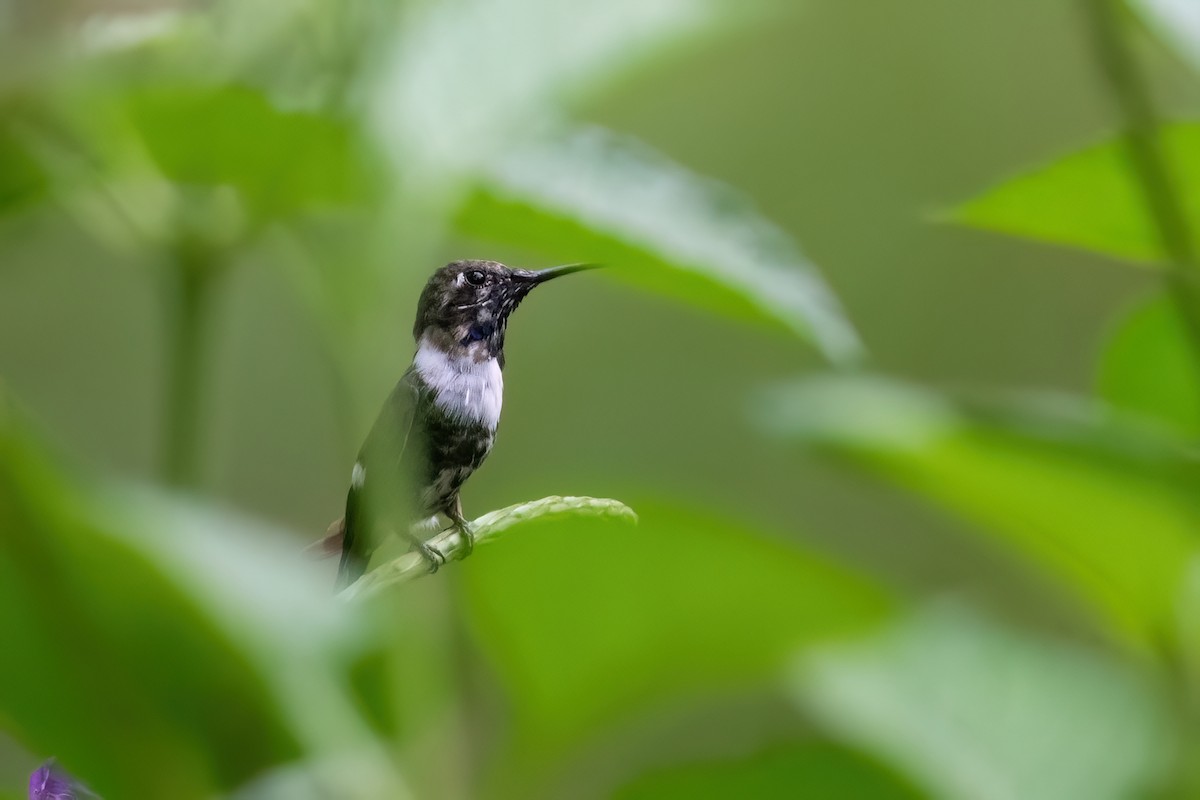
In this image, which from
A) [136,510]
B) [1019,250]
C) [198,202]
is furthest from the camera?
[1019,250]

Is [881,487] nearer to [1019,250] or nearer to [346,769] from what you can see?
[346,769]

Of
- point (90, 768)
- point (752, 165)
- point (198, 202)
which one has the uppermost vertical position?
point (752, 165)

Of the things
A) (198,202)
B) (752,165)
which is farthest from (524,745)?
(752,165)

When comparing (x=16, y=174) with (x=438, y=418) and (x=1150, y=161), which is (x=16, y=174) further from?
(x=1150, y=161)

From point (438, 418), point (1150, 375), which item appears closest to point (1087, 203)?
point (1150, 375)

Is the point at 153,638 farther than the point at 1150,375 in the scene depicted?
No

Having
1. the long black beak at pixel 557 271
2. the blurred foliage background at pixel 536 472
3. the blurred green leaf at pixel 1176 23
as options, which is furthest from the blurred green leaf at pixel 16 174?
the blurred green leaf at pixel 1176 23

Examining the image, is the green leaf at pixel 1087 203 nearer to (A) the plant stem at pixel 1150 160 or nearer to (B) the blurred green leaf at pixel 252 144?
(A) the plant stem at pixel 1150 160
